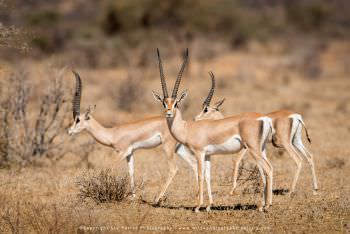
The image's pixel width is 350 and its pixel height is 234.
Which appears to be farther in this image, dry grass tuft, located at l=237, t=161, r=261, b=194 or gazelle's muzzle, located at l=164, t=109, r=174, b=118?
dry grass tuft, located at l=237, t=161, r=261, b=194

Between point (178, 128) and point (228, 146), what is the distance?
0.82m

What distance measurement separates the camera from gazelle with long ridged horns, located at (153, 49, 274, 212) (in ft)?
25.3

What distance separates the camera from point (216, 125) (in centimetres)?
801

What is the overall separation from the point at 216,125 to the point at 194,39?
2573 cm

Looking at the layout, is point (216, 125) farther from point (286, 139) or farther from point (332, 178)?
point (332, 178)

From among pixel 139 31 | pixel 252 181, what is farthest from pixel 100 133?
pixel 139 31

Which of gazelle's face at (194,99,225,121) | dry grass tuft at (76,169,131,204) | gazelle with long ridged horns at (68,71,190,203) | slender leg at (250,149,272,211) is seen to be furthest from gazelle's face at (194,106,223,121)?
slender leg at (250,149,272,211)

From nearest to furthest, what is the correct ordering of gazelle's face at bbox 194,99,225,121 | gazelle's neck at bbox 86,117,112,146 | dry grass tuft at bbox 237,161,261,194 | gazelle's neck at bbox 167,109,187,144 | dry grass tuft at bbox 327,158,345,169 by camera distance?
gazelle's neck at bbox 167,109,187,144
dry grass tuft at bbox 237,161,261,194
gazelle's neck at bbox 86,117,112,146
gazelle's face at bbox 194,99,225,121
dry grass tuft at bbox 327,158,345,169

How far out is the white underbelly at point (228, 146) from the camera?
25.7 feet

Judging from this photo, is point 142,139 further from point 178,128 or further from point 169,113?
point 169,113

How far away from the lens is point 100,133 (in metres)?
9.58

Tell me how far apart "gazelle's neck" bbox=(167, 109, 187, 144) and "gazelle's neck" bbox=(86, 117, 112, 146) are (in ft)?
4.84

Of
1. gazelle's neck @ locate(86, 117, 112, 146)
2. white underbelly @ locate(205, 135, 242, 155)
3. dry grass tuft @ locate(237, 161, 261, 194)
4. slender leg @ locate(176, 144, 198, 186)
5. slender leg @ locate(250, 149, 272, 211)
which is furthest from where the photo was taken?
gazelle's neck @ locate(86, 117, 112, 146)

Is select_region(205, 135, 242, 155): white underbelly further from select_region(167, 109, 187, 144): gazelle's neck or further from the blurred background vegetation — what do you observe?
the blurred background vegetation
